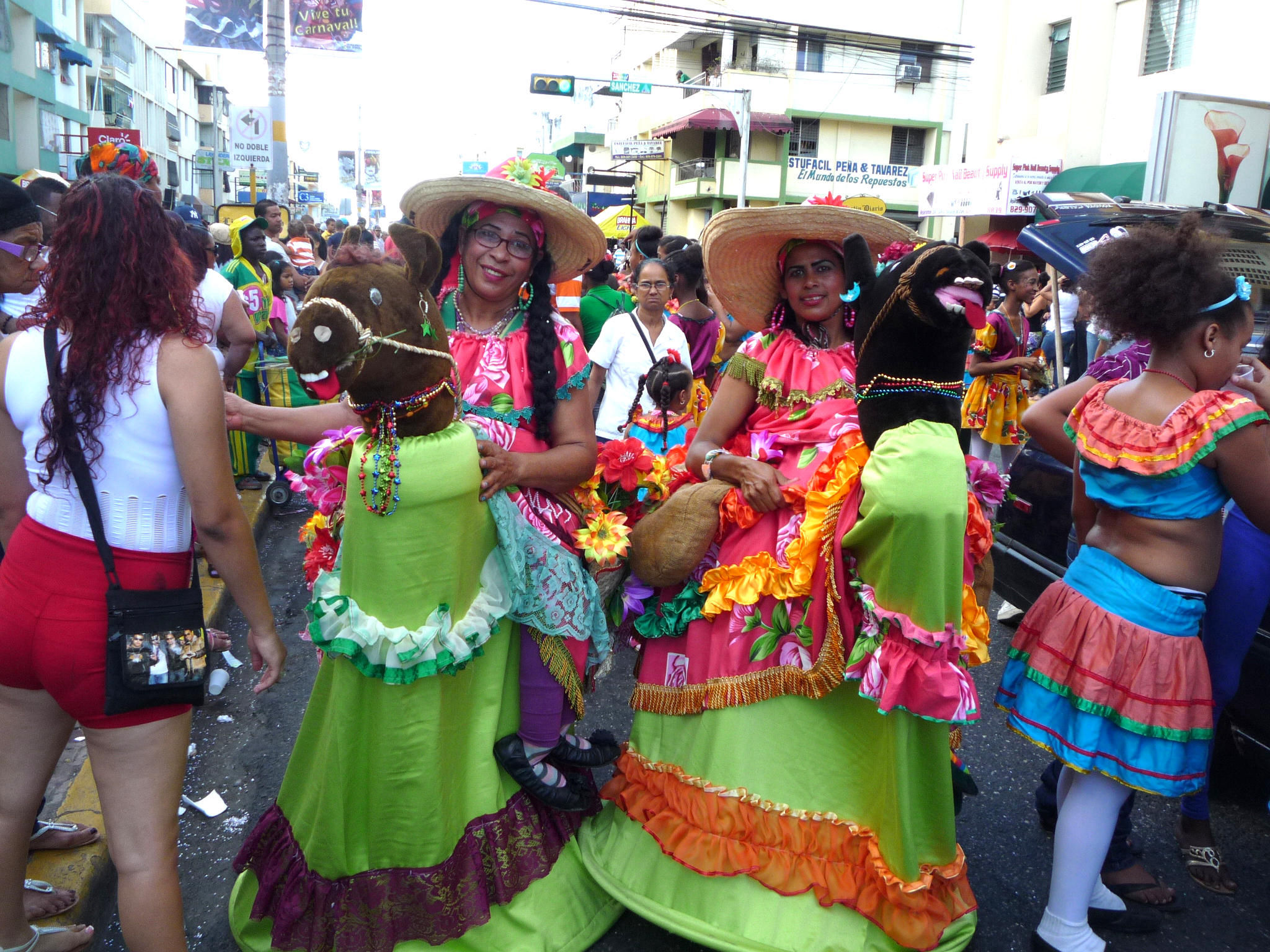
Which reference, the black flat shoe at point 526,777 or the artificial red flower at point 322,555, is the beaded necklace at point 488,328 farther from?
the black flat shoe at point 526,777

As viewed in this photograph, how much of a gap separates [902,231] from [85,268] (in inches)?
95.5

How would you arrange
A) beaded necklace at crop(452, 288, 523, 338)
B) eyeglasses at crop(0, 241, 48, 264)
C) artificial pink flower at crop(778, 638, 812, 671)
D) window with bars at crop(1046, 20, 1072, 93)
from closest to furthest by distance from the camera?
artificial pink flower at crop(778, 638, 812, 671) → beaded necklace at crop(452, 288, 523, 338) → eyeglasses at crop(0, 241, 48, 264) → window with bars at crop(1046, 20, 1072, 93)

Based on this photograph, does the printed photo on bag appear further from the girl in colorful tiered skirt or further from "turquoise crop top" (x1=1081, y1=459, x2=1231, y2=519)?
"turquoise crop top" (x1=1081, y1=459, x2=1231, y2=519)

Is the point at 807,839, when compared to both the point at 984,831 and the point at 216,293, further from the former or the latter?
the point at 216,293

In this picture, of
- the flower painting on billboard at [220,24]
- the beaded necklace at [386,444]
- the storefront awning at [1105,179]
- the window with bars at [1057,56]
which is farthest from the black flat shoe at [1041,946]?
the flower painting on billboard at [220,24]

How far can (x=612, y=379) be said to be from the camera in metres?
6.02

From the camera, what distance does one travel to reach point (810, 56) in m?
35.8

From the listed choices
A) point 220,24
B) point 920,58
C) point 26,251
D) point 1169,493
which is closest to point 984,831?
point 1169,493

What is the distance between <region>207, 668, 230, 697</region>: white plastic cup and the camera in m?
4.61

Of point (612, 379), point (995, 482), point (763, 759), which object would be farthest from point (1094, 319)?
point (612, 379)

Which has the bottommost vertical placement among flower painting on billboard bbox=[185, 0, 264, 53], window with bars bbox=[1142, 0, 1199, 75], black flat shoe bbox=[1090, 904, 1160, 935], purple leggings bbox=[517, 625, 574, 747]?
black flat shoe bbox=[1090, 904, 1160, 935]

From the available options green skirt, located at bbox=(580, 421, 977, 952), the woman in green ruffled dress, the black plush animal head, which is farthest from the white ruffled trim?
the black plush animal head

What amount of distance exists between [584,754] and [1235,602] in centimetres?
213

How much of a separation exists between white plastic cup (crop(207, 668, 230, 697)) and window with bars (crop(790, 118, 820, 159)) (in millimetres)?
34770
